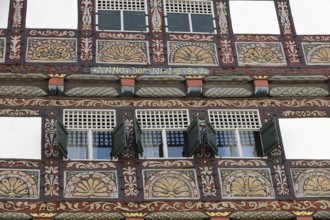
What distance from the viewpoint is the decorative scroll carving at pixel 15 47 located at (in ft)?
71.5

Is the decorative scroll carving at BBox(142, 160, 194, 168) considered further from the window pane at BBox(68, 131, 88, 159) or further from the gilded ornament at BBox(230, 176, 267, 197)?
the window pane at BBox(68, 131, 88, 159)

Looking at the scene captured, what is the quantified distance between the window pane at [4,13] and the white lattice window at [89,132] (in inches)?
123

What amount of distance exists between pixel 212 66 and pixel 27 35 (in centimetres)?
477

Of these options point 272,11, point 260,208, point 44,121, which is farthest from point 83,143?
point 272,11

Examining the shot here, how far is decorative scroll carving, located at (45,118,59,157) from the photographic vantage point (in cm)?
2027

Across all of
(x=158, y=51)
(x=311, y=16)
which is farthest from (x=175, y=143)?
(x=311, y=16)

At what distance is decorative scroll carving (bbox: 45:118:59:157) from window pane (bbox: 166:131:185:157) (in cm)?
272

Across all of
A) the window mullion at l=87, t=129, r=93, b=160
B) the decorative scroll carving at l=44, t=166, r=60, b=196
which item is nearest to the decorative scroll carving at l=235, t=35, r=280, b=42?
the window mullion at l=87, t=129, r=93, b=160

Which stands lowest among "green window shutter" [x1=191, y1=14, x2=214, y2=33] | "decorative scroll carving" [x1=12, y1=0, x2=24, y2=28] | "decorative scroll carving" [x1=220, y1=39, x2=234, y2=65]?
"decorative scroll carving" [x1=220, y1=39, x2=234, y2=65]

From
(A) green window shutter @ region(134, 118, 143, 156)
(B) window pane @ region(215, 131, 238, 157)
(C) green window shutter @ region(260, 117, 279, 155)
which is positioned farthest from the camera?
(B) window pane @ region(215, 131, 238, 157)

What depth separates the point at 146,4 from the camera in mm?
23453

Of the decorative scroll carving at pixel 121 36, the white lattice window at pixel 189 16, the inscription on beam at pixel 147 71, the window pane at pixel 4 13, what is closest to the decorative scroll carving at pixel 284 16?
the white lattice window at pixel 189 16

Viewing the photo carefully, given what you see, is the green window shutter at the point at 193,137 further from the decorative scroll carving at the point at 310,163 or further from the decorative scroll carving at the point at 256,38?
the decorative scroll carving at the point at 256,38

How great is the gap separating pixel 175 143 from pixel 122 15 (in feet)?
13.6
